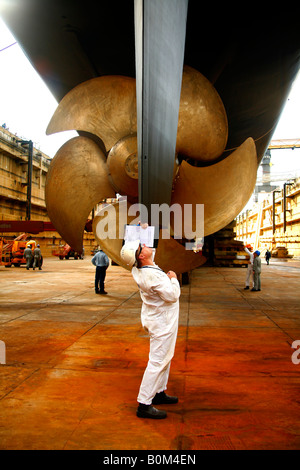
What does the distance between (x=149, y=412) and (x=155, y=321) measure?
54 centimetres

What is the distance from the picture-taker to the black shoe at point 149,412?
6.75 ft

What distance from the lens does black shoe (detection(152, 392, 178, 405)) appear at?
2.27 m

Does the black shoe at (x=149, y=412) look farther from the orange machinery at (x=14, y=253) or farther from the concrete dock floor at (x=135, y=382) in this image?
the orange machinery at (x=14, y=253)

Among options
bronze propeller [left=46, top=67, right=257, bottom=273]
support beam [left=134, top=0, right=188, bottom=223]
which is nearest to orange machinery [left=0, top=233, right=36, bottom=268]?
bronze propeller [left=46, top=67, right=257, bottom=273]

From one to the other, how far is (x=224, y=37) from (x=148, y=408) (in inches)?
156

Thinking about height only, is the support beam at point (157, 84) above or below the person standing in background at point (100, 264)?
above

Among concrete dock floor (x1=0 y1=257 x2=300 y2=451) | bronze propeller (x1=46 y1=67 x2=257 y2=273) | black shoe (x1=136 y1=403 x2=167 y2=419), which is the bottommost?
concrete dock floor (x1=0 y1=257 x2=300 y2=451)

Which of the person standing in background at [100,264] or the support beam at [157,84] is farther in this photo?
the person standing in background at [100,264]

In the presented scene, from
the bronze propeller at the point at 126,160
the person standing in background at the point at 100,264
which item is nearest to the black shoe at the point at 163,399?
the bronze propeller at the point at 126,160

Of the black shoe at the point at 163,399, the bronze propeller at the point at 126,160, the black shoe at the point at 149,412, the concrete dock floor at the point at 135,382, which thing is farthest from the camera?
the bronze propeller at the point at 126,160

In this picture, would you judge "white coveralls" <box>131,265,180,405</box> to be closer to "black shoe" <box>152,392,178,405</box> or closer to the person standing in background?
"black shoe" <box>152,392,178,405</box>

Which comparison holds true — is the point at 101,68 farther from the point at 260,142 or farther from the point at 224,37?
the point at 260,142

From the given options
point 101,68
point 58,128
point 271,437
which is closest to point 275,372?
point 271,437

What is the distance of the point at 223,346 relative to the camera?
3.66m
